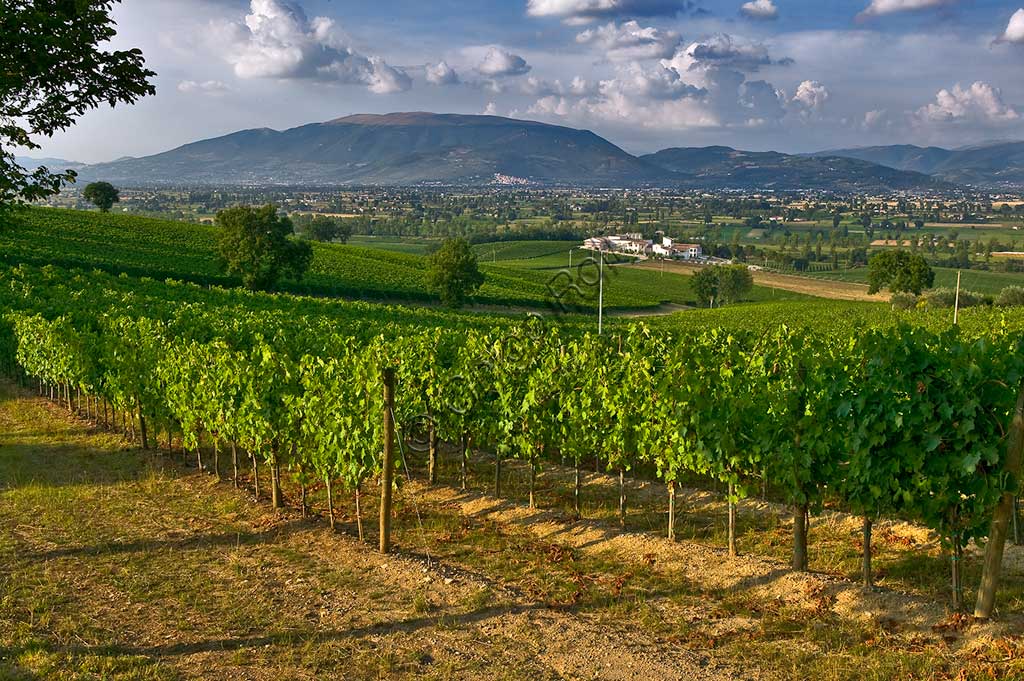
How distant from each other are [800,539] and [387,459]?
5784 millimetres

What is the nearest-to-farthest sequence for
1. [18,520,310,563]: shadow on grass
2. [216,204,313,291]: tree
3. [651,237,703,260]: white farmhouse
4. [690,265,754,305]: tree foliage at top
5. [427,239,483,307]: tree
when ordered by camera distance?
[18,520,310,563]: shadow on grass → [651,237,703,260]: white farmhouse → [216,204,313,291]: tree → [427,239,483,307]: tree → [690,265,754,305]: tree foliage at top

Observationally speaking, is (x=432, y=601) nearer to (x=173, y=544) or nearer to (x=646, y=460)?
(x=173, y=544)

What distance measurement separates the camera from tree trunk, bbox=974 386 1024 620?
7.62m

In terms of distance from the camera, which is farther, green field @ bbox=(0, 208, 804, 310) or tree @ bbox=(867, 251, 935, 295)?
tree @ bbox=(867, 251, 935, 295)

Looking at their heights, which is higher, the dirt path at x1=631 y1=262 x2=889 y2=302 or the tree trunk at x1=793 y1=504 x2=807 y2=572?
the tree trunk at x1=793 y1=504 x2=807 y2=572

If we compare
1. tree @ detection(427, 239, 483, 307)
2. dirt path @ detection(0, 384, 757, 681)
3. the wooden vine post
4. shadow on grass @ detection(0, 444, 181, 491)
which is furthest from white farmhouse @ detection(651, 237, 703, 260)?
dirt path @ detection(0, 384, 757, 681)

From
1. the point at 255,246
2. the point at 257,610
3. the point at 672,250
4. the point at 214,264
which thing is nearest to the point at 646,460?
the point at 257,610

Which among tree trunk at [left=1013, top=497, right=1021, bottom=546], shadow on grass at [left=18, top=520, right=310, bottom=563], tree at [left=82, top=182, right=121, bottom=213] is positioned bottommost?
shadow on grass at [left=18, top=520, right=310, bottom=563]

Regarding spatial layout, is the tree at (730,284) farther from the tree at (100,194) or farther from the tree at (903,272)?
the tree at (100,194)

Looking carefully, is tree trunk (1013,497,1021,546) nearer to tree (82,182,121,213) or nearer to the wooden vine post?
the wooden vine post

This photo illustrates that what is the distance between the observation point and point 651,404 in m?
11.3

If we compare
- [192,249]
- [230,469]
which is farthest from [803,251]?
[230,469]

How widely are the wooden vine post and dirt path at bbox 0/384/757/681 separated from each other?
32cm

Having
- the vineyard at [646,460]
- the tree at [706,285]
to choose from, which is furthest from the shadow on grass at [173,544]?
the tree at [706,285]
